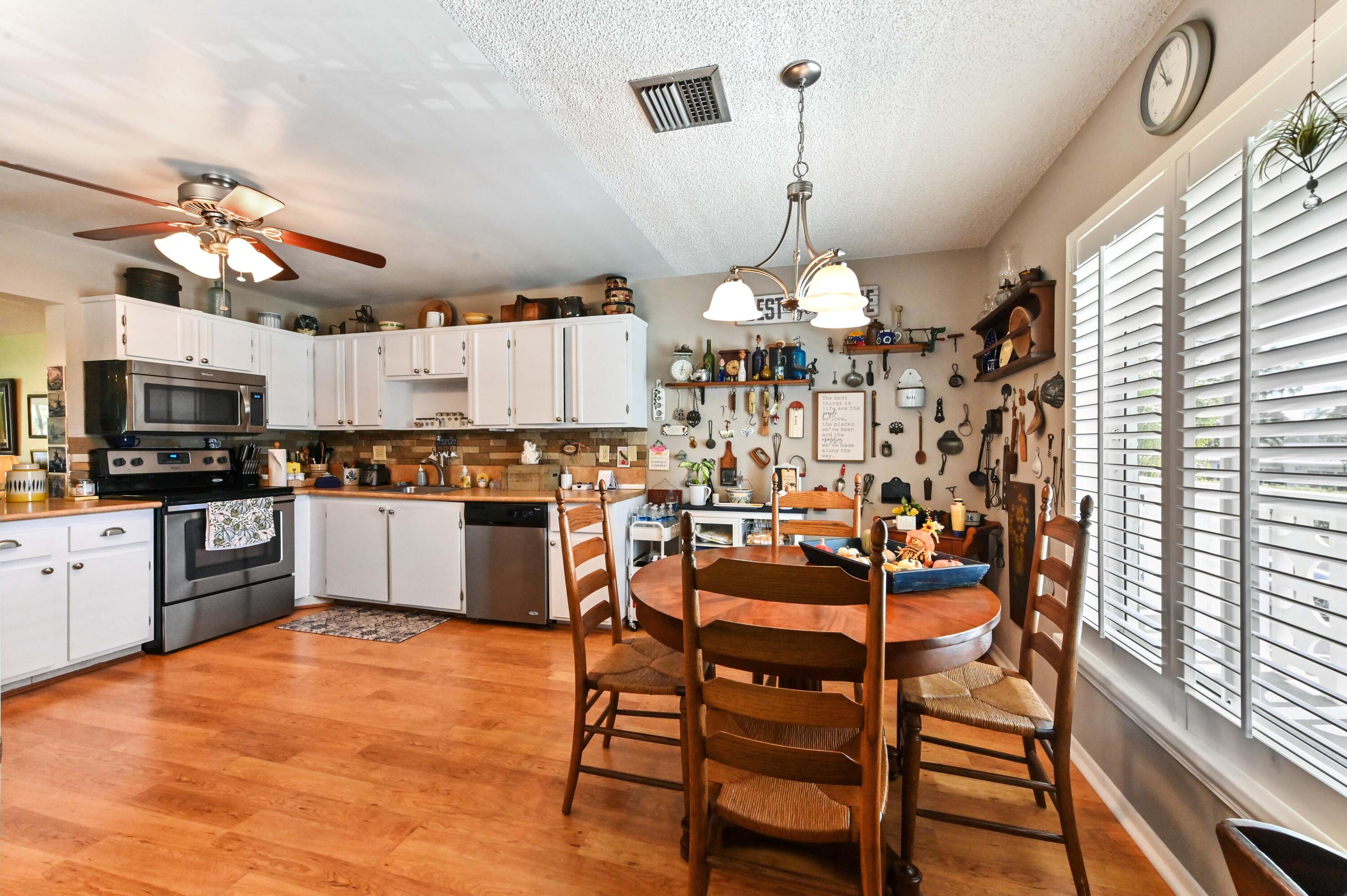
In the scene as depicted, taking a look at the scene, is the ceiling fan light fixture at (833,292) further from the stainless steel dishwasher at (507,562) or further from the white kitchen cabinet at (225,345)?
the white kitchen cabinet at (225,345)

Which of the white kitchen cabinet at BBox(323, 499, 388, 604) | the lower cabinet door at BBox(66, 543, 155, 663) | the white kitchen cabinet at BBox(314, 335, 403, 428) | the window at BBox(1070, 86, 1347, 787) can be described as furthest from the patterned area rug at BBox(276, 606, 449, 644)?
the window at BBox(1070, 86, 1347, 787)

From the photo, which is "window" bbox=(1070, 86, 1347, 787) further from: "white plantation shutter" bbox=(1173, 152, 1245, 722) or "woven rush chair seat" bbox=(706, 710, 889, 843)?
"woven rush chair seat" bbox=(706, 710, 889, 843)

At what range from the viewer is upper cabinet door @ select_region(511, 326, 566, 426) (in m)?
4.13

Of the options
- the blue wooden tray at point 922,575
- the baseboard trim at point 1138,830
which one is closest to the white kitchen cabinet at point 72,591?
the blue wooden tray at point 922,575

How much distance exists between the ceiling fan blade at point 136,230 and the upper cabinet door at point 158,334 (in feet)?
2.85

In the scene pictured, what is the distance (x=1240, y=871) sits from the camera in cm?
49

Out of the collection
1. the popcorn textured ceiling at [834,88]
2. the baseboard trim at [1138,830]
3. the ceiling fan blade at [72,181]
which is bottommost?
the baseboard trim at [1138,830]

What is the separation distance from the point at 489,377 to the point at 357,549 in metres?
1.62

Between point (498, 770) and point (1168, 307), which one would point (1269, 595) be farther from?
point (498, 770)

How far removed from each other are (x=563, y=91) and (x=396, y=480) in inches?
153

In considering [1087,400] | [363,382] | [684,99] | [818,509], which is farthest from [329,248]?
[1087,400]

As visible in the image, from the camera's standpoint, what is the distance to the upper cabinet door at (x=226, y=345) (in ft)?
12.8

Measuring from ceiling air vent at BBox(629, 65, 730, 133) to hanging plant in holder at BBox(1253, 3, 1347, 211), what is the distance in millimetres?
1480

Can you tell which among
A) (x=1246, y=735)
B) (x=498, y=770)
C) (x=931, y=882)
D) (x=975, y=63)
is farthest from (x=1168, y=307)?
(x=498, y=770)
